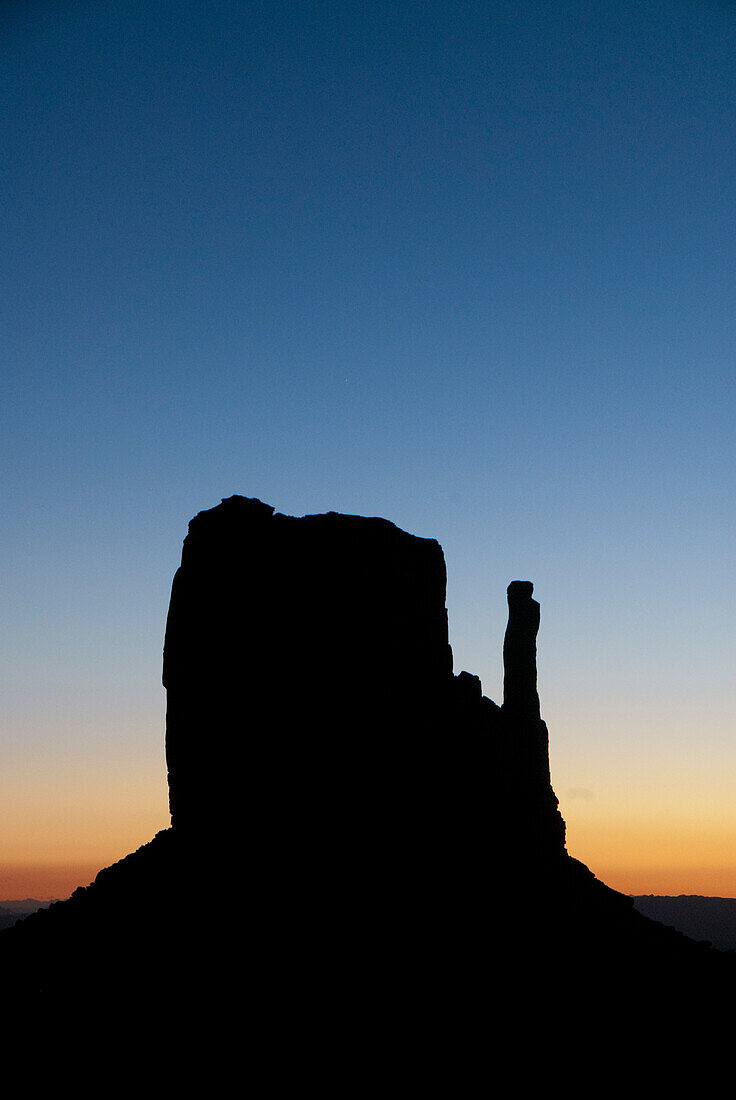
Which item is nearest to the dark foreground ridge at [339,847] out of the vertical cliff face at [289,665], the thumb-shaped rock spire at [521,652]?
the vertical cliff face at [289,665]

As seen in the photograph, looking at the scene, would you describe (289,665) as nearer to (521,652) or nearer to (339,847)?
(339,847)

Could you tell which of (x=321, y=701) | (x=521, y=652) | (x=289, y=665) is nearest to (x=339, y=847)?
(x=321, y=701)

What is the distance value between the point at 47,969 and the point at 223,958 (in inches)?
266

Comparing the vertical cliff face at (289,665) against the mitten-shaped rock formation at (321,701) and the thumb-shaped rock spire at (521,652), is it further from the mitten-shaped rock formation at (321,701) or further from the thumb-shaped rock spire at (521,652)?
the thumb-shaped rock spire at (521,652)

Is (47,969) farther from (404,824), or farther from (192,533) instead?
(192,533)

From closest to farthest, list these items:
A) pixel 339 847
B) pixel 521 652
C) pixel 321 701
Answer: pixel 339 847 < pixel 321 701 < pixel 521 652

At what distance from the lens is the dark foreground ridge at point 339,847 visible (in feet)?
107

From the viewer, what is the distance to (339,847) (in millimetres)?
39906

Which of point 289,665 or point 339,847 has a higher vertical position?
point 289,665

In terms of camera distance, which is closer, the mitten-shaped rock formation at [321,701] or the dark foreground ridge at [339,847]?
the dark foreground ridge at [339,847]

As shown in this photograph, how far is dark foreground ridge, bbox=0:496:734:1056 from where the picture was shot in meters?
32.6

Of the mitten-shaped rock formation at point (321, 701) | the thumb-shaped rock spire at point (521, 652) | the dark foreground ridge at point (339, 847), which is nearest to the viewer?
the dark foreground ridge at point (339, 847)

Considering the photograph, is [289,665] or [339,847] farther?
[289,665]

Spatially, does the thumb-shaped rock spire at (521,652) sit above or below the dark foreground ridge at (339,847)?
above
